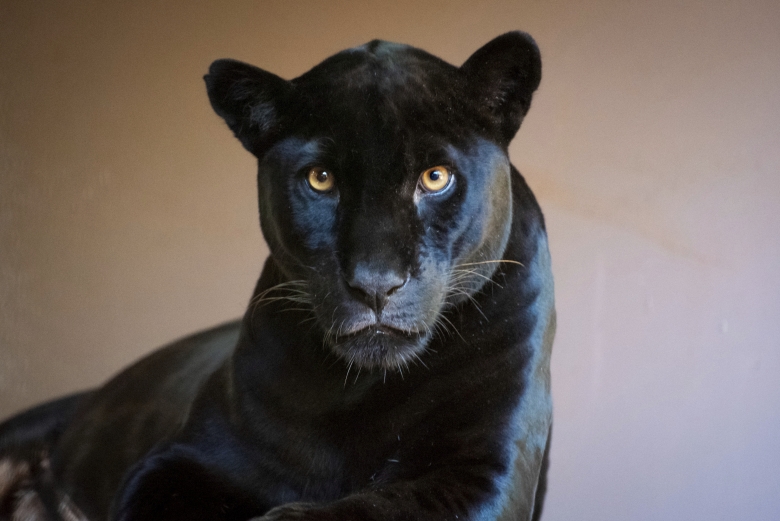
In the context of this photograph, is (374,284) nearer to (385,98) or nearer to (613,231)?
(385,98)

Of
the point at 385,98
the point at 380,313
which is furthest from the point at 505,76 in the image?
the point at 380,313

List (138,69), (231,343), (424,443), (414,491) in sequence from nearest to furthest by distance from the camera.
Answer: (414,491), (424,443), (231,343), (138,69)

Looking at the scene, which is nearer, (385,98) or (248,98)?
(385,98)

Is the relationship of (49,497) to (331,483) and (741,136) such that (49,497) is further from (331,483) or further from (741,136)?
(741,136)

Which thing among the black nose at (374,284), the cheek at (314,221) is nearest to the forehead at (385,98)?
the cheek at (314,221)

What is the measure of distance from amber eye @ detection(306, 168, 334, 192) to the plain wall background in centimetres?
36

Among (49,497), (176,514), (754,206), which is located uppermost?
(754,206)

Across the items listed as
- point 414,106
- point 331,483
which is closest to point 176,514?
point 331,483

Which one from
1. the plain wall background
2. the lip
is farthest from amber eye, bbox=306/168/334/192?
the plain wall background

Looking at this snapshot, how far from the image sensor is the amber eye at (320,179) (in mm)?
1149

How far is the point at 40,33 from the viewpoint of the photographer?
162cm

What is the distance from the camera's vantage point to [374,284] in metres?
1.00

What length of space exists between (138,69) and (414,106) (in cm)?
74

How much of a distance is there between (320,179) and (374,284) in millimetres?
238
